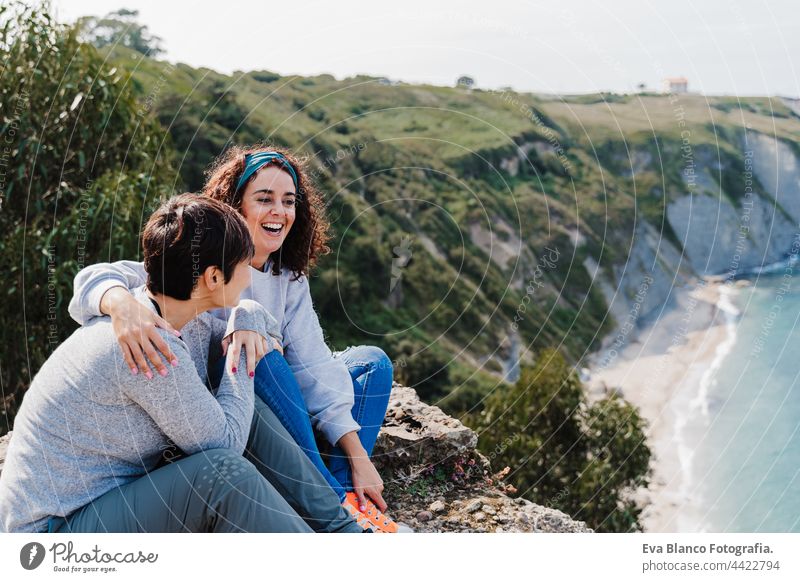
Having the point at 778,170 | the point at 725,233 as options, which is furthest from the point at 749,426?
the point at 725,233

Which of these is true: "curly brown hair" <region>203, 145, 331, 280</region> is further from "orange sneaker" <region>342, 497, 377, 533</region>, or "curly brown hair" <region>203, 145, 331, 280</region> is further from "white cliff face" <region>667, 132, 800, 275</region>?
"white cliff face" <region>667, 132, 800, 275</region>

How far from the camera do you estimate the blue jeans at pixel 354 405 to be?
7.81 ft

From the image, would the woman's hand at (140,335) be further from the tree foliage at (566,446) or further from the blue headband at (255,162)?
the tree foliage at (566,446)

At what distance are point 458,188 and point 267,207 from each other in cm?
Result: 2039

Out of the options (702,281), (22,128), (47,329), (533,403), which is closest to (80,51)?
(22,128)

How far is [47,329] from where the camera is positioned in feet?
19.3

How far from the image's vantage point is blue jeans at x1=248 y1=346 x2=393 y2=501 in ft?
7.81

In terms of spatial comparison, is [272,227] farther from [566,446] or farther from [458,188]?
[458,188]

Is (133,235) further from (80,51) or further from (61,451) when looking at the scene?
(61,451)

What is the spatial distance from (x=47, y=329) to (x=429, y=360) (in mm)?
15414

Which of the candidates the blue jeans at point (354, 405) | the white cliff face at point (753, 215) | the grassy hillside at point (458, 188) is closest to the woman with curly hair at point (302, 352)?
the blue jeans at point (354, 405)

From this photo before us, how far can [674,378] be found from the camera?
27.4 m

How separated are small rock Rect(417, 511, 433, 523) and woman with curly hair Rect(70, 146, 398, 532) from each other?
37 centimetres

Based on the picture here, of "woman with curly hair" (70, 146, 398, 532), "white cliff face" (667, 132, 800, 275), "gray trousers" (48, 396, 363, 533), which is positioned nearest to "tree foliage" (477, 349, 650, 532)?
"woman with curly hair" (70, 146, 398, 532)
